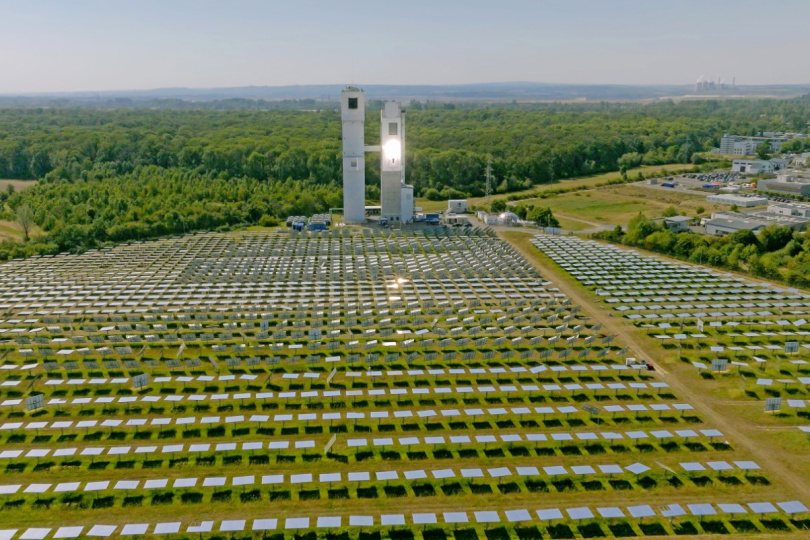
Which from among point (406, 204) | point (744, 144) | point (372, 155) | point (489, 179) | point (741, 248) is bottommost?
point (741, 248)

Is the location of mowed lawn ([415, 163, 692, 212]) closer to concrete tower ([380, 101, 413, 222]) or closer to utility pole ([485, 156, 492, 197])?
utility pole ([485, 156, 492, 197])

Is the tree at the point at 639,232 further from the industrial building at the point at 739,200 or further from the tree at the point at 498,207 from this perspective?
the industrial building at the point at 739,200

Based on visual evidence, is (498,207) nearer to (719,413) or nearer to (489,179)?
(489,179)

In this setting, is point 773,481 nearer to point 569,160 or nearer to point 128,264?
→ point 128,264

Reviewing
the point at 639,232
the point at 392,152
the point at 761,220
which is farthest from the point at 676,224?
the point at 392,152

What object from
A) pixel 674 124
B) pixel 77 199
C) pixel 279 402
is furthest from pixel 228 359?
pixel 674 124

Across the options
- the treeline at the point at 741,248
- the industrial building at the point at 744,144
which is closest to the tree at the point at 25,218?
the treeline at the point at 741,248
